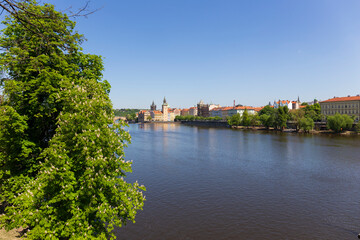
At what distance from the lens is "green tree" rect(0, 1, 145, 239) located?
10727 mm

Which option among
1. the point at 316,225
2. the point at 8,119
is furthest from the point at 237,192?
the point at 8,119

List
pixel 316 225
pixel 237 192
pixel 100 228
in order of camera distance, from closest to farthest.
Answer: pixel 100 228 < pixel 316 225 < pixel 237 192

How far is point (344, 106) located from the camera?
393 ft

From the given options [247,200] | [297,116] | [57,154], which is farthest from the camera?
[297,116]

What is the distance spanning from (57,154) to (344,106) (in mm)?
140120

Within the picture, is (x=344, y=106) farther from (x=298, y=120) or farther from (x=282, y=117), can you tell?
(x=282, y=117)

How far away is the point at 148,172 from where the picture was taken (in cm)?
3362

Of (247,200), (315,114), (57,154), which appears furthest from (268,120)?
(57,154)

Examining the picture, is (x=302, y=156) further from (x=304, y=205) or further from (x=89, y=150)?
(x=89, y=150)

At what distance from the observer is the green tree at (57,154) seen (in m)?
10.7

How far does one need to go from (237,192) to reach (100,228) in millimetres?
17477

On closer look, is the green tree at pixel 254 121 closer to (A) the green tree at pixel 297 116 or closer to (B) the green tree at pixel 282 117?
(B) the green tree at pixel 282 117

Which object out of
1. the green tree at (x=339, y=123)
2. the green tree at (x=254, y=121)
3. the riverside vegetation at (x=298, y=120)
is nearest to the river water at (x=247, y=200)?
the green tree at (x=339, y=123)

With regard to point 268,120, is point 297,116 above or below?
above
